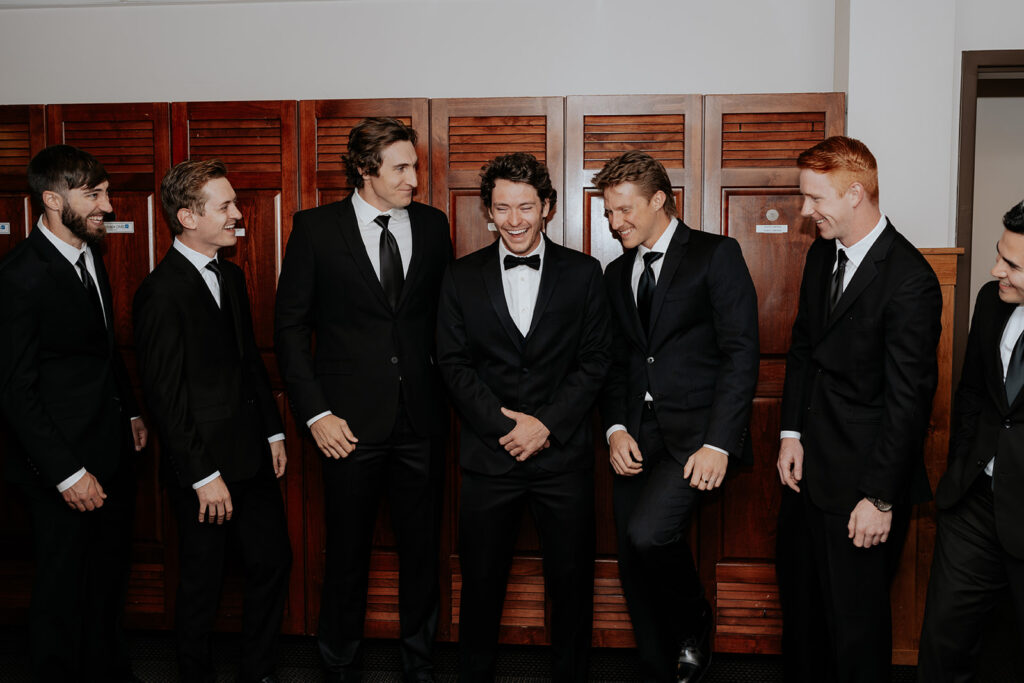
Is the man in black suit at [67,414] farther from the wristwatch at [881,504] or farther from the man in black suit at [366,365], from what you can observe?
the wristwatch at [881,504]

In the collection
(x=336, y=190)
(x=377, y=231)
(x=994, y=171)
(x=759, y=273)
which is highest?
(x=994, y=171)

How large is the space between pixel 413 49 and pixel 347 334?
1.73m

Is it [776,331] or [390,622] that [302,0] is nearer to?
[776,331]

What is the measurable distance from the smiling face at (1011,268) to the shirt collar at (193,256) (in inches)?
102

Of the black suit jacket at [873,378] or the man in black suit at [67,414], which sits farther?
the man in black suit at [67,414]

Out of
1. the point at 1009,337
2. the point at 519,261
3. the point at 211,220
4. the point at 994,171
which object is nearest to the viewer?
the point at 1009,337

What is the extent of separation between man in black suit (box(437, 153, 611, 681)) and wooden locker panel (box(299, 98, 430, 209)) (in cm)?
59

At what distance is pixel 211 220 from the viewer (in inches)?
106

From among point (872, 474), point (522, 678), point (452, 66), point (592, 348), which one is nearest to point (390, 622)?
point (522, 678)

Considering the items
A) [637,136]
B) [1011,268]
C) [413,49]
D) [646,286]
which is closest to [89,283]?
[413,49]

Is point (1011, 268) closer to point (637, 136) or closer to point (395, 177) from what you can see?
point (637, 136)

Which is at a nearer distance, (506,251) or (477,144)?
(506,251)

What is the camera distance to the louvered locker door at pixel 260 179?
124 inches

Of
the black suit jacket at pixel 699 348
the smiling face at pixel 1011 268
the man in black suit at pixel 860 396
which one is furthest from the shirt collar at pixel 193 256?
the smiling face at pixel 1011 268
